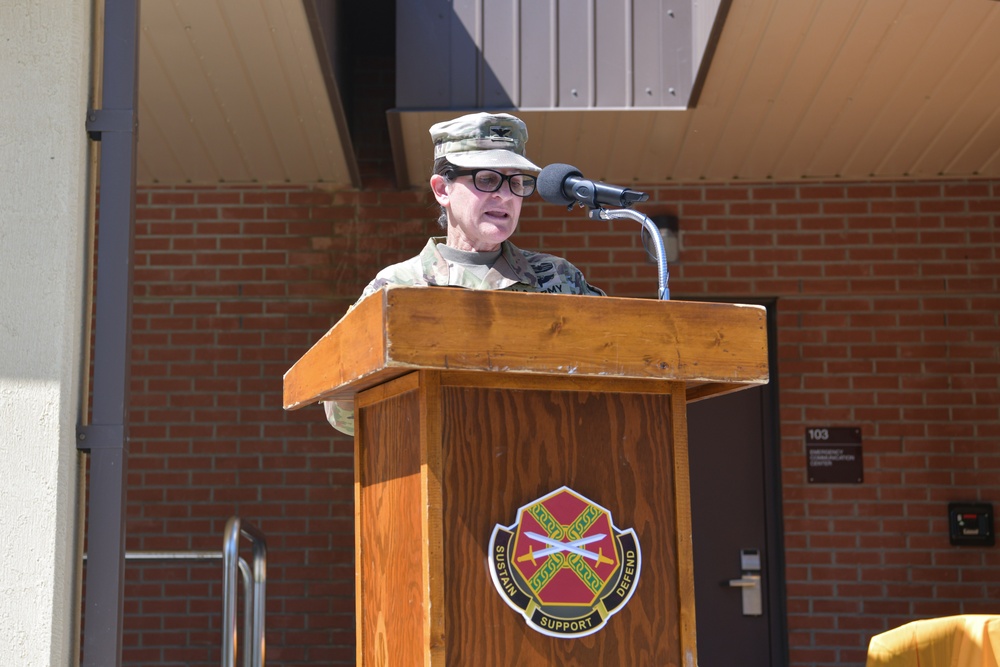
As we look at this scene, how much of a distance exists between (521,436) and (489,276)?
2.12ft

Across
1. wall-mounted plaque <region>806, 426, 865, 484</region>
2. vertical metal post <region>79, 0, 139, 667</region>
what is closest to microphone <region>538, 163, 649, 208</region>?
vertical metal post <region>79, 0, 139, 667</region>

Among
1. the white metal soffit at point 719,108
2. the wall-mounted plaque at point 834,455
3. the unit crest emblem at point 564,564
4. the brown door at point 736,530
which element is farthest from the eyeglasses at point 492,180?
the wall-mounted plaque at point 834,455

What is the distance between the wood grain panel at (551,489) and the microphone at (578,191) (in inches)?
16.4

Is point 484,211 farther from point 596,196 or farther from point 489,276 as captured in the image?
point 596,196

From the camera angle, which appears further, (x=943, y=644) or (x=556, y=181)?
(x=943, y=644)

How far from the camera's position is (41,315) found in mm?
2479

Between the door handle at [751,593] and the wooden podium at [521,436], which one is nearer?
the wooden podium at [521,436]

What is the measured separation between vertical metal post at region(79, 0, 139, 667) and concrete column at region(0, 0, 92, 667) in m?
0.04

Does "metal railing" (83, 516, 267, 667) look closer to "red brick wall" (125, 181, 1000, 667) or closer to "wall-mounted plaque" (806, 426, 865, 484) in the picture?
"red brick wall" (125, 181, 1000, 667)

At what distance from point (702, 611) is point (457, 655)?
4341mm

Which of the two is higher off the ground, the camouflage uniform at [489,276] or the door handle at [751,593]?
the camouflage uniform at [489,276]

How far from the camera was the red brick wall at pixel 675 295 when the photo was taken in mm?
5688

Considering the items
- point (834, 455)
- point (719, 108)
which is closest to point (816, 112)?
point (719, 108)

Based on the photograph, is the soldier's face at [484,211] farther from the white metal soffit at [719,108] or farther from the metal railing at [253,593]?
the white metal soffit at [719,108]
